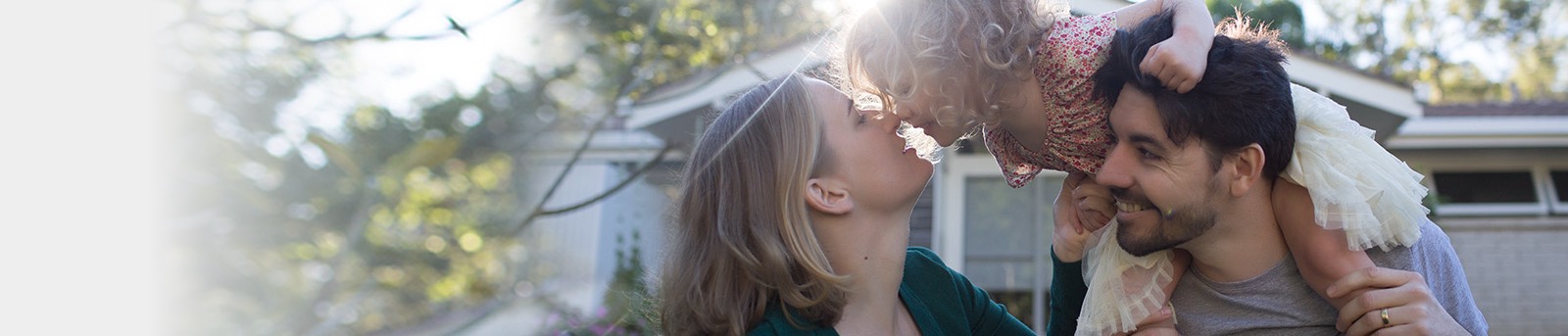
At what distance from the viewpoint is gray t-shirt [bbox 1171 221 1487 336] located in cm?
214

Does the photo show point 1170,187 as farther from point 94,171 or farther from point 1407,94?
point 1407,94

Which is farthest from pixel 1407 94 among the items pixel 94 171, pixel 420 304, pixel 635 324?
pixel 420 304

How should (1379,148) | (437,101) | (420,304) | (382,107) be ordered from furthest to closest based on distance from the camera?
(420,304), (437,101), (382,107), (1379,148)

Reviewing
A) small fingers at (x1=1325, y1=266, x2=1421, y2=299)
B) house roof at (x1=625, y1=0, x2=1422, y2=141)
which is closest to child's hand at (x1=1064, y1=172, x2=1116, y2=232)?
small fingers at (x1=1325, y1=266, x2=1421, y2=299)

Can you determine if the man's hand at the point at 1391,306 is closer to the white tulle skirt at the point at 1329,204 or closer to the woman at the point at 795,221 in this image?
the white tulle skirt at the point at 1329,204

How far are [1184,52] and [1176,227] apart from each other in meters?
0.34

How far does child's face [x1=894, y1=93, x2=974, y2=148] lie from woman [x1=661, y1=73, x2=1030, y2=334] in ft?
0.15

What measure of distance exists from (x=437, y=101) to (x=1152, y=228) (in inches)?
453

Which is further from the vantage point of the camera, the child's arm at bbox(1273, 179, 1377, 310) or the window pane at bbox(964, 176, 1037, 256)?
the window pane at bbox(964, 176, 1037, 256)

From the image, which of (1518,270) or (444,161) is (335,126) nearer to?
(444,161)

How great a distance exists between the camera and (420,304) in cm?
1580

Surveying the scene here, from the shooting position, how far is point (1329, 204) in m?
2.06

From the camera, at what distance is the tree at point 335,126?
5270mm

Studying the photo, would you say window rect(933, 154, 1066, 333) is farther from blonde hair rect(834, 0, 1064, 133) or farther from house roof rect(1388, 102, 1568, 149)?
blonde hair rect(834, 0, 1064, 133)
